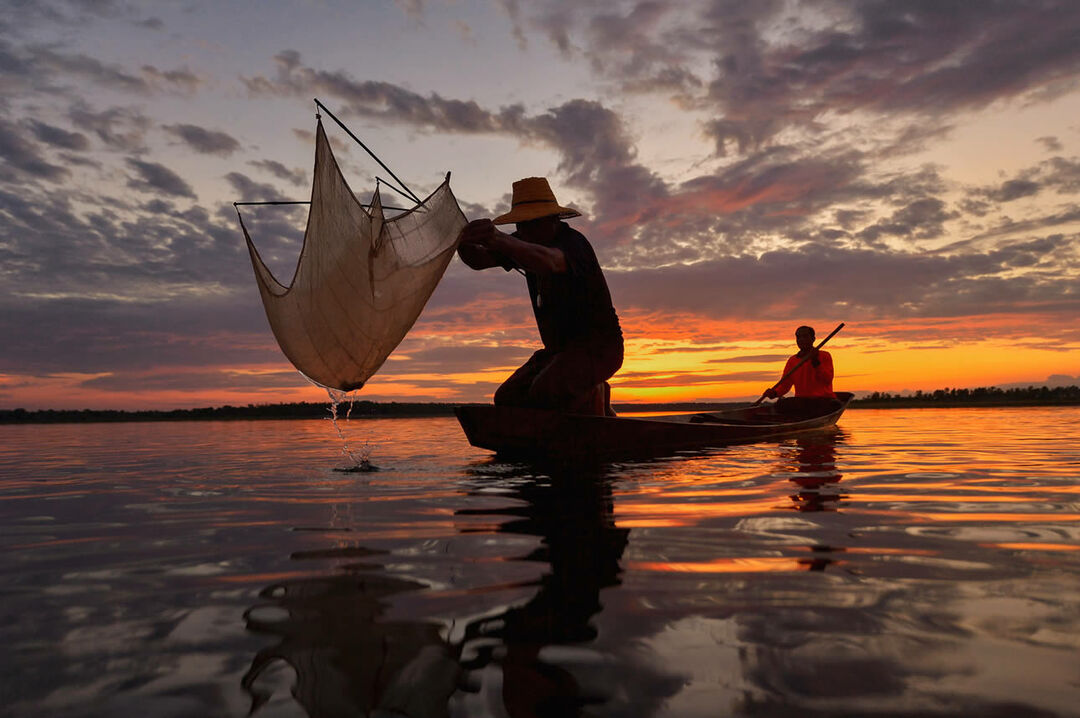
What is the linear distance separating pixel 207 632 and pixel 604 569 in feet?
4.30

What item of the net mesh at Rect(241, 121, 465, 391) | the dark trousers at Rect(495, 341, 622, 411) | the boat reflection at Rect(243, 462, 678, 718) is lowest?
the boat reflection at Rect(243, 462, 678, 718)

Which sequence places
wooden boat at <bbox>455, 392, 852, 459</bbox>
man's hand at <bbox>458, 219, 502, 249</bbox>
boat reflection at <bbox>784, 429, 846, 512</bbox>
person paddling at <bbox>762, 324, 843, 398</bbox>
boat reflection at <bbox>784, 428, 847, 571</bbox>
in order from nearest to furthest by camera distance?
boat reflection at <bbox>784, 428, 847, 571</bbox> < boat reflection at <bbox>784, 429, 846, 512</bbox> < man's hand at <bbox>458, 219, 502, 249</bbox> < wooden boat at <bbox>455, 392, 852, 459</bbox> < person paddling at <bbox>762, 324, 843, 398</bbox>

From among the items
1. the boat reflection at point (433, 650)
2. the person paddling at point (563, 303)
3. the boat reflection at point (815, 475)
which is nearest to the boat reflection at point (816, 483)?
the boat reflection at point (815, 475)

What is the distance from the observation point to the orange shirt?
11.8 m

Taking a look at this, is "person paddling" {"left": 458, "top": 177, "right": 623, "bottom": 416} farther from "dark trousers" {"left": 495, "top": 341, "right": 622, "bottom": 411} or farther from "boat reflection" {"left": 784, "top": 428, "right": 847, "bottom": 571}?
"boat reflection" {"left": 784, "top": 428, "right": 847, "bottom": 571}

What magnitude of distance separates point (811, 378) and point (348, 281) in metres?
8.99

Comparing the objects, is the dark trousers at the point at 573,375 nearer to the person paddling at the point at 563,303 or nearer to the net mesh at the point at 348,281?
the person paddling at the point at 563,303

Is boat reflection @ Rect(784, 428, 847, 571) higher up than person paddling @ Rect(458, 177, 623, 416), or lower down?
lower down

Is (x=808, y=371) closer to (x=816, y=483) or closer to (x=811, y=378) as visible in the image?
(x=811, y=378)

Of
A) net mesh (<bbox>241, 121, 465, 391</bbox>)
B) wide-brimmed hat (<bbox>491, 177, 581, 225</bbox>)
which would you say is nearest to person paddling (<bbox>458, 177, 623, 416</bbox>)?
wide-brimmed hat (<bbox>491, 177, 581, 225</bbox>)

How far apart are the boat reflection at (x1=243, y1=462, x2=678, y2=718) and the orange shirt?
10040 mm

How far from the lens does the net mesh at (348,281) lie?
5.57 meters

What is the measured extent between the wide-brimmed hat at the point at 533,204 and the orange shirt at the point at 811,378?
22.7ft

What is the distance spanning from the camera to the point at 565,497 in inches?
173
